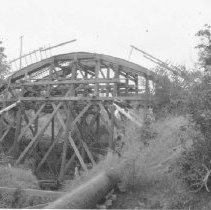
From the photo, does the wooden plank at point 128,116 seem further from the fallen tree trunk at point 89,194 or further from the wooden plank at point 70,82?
the fallen tree trunk at point 89,194

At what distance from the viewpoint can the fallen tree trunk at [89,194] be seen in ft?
25.0

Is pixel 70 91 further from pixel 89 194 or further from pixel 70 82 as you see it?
pixel 89 194

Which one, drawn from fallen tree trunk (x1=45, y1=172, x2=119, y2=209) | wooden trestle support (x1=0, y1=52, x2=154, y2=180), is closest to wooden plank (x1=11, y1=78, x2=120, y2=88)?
wooden trestle support (x1=0, y1=52, x2=154, y2=180)

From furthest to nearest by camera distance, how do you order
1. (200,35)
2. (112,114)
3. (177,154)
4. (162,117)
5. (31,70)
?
(31,70) → (112,114) → (162,117) → (200,35) → (177,154)

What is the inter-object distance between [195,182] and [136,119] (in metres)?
5.96

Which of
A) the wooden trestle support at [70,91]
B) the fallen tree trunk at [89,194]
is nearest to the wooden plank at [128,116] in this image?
the wooden trestle support at [70,91]

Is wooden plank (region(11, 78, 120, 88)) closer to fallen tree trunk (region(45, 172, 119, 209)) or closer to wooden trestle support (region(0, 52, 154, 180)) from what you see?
wooden trestle support (region(0, 52, 154, 180))

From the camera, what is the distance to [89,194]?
27.0 ft

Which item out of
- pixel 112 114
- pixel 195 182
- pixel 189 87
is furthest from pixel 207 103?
pixel 112 114

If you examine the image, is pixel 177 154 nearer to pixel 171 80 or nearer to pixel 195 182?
pixel 195 182

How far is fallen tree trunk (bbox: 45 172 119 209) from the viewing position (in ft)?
25.0

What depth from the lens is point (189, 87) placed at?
9.04 m

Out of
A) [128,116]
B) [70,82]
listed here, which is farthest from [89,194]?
[70,82]

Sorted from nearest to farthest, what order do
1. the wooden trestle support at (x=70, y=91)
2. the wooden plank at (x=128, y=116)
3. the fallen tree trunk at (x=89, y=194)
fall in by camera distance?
the fallen tree trunk at (x=89, y=194) < the wooden plank at (x=128, y=116) < the wooden trestle support at (x=70, y=91)
